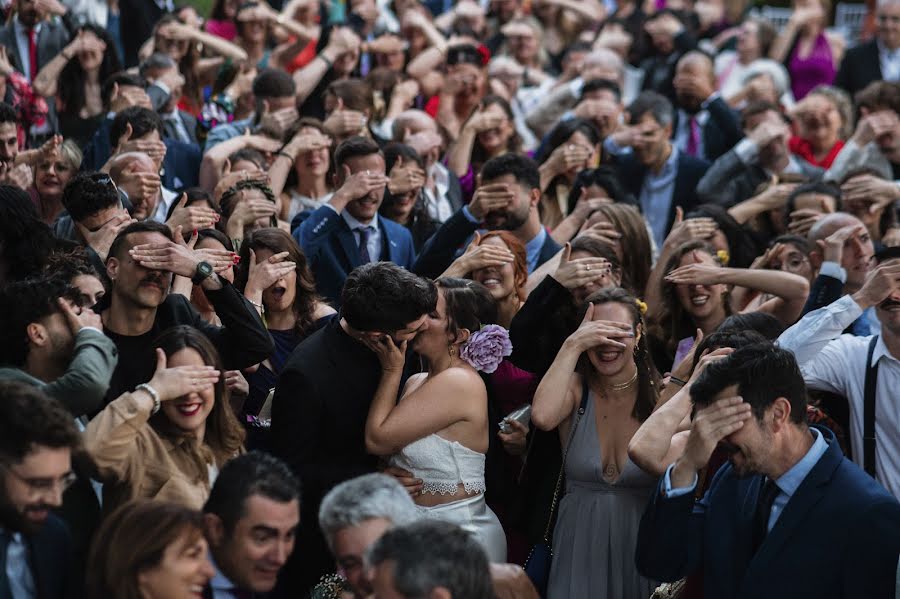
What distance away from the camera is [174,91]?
9258 mm

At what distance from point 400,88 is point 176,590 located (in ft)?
22.8

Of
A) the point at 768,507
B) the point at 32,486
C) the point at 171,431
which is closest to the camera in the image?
the point at 32,486

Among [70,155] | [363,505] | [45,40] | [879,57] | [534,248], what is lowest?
[879,57]

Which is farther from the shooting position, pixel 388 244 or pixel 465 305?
pixel 388 244

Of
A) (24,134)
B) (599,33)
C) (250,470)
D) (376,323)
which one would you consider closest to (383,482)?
(250,470)

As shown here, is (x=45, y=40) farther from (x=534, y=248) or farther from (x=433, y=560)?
(x=433, y=560)

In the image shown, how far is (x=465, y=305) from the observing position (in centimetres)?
561

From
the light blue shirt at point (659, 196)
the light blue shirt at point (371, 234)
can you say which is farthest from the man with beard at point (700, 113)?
the light blue shirt at point (371, 234)

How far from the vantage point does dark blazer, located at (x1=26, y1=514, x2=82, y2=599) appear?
13.3ft

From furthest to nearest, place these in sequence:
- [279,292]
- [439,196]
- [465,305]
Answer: [439,196], [279,292], [465,305]

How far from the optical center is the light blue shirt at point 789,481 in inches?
175

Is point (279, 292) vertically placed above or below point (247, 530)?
below

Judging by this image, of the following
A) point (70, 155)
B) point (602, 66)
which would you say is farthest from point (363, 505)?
point (602, 66)

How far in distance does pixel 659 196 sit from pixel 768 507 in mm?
5021
